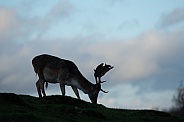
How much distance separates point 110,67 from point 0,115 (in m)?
12.8

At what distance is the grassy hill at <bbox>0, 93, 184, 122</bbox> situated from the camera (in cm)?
1600

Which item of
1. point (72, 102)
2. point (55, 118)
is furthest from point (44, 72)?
point (55, 118)

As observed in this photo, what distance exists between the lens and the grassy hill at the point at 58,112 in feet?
52.5

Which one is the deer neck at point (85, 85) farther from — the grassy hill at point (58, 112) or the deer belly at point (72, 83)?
the grassy hill at point (58, 112)

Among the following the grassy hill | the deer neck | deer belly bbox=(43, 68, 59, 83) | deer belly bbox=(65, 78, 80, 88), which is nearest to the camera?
the grassy hill

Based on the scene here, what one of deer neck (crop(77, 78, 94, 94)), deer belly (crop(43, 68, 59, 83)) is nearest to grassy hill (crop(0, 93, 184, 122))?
deer belly (crop(43, 68, 59, 83))

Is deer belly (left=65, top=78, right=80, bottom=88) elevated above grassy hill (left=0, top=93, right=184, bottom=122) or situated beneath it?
elevated above

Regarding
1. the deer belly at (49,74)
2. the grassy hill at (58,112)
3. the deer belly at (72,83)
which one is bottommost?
→ the grassy hill at (58,112)

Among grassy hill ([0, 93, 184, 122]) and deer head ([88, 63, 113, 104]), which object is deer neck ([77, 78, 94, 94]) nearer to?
deer head ([88, 63, 113, 104])

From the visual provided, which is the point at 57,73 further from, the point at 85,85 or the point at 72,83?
the point at 85,85

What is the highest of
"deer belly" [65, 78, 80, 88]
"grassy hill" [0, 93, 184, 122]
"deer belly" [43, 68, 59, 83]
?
"deer belly" [43, 68, 59, 83]

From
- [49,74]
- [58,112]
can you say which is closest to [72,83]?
[49,74]

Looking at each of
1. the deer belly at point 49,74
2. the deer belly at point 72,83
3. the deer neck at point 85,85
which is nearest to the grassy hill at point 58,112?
the deer belly at point 49,74

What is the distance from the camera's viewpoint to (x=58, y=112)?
18375mm
